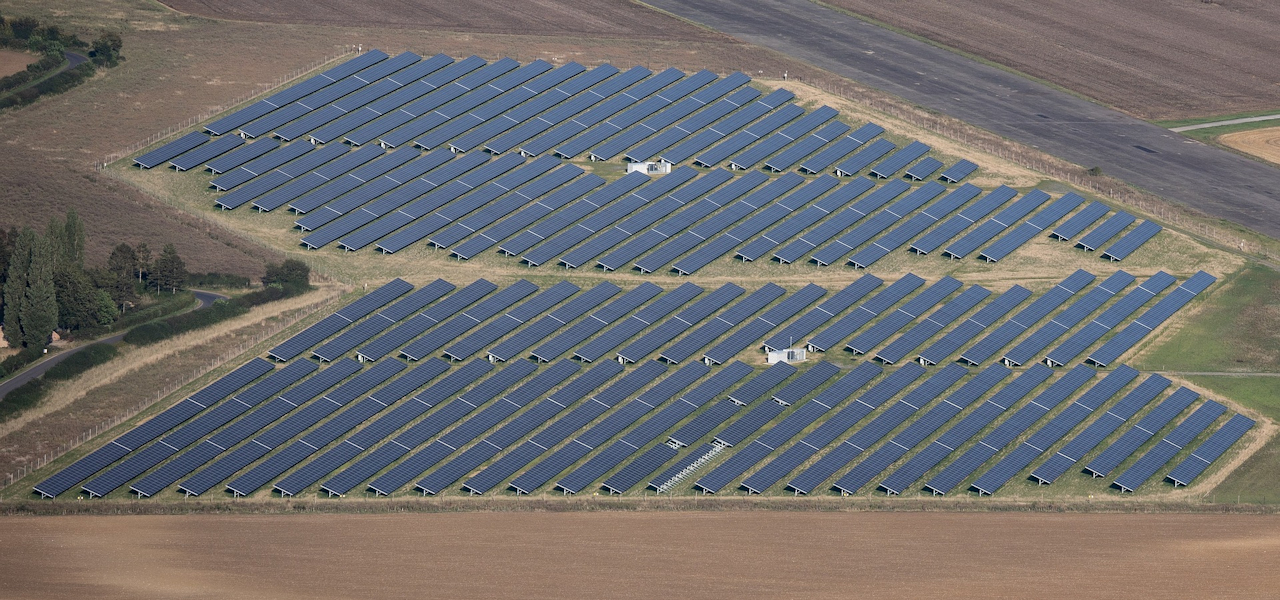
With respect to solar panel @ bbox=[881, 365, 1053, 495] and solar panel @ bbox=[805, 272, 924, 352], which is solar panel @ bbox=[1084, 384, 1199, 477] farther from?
solar panel @ bbox=[805, 272, 924, 352]

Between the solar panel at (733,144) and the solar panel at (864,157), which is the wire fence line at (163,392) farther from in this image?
the solar panel at (864,157)

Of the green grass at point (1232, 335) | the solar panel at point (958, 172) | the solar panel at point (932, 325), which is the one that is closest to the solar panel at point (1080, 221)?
the solar panel at point (958, 172)

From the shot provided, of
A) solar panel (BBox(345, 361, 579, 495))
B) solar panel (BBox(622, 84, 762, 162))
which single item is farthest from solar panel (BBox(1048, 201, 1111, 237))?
solar panel (BBox(345, 361, 579, 495))

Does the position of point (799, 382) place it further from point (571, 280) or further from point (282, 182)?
point (282, 182)

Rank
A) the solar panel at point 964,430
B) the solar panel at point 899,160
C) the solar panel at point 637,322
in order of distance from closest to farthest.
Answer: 1. the solar panel at point 964,430
2. the solar panel at point 637,322
3. the solar panel at point 899,160

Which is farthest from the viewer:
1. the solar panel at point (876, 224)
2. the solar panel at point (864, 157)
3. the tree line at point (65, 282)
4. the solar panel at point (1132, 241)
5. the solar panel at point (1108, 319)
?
the solar panel at point (864, 157)

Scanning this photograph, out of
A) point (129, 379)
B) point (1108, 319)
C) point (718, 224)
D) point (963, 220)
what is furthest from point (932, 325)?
point (129, 379)

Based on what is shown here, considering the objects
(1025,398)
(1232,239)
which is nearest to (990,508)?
(1025,398)

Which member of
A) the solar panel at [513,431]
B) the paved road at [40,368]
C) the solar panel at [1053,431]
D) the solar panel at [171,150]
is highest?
the solar panel at [1053,431]
